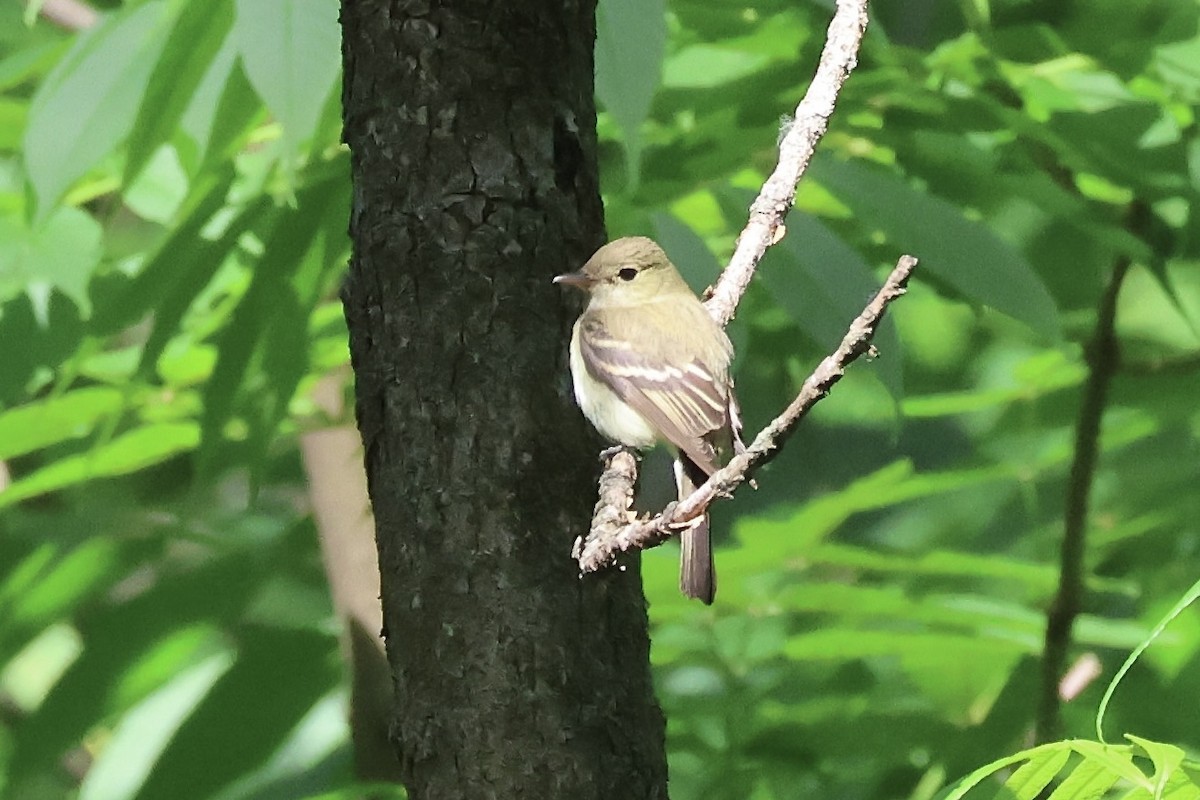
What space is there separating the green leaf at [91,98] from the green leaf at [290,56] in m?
0.37

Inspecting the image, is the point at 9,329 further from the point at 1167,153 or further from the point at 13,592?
the point at 1167,153

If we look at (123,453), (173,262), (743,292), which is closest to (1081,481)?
(743,292)

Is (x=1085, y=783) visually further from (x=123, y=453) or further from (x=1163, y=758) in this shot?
(x=123, y=453)

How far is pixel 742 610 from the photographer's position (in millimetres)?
2393

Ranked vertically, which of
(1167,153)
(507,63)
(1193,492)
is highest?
(507,63)

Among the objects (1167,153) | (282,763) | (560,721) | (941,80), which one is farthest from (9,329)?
(1167,153)

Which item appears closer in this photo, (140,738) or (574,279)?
(574,279)

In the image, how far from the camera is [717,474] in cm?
117

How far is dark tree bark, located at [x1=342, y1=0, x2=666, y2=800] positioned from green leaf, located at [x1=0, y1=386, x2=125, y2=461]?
101 cm

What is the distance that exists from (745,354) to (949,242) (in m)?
0.33

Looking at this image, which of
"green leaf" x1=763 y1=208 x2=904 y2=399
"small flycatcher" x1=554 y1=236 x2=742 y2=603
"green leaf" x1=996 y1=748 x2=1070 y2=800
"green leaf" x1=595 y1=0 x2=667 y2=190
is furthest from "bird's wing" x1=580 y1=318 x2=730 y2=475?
"green leaf" x1=996 y1=748 x2=1070 y2=800

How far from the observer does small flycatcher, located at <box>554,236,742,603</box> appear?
Answer: 1895mm

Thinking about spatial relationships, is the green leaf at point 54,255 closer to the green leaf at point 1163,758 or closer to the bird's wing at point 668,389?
the bird's wing at point 668,389

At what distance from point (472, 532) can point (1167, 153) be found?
152 centimetres
